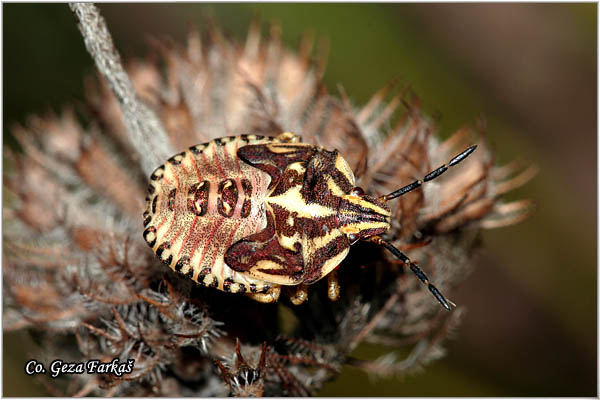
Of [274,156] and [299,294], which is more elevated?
[274,156]

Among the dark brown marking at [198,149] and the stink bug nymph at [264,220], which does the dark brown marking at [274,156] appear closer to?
the stink bug nymph at [264,220]

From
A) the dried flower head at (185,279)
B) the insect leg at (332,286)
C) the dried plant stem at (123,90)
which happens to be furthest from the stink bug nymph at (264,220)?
the dried plant stem at (123,90)

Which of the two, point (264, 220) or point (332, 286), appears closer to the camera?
point (264, 220)

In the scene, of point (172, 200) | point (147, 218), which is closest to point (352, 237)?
point (172, 200)

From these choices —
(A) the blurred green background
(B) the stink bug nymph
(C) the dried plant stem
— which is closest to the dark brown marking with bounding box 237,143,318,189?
(B) the stink bug nymph

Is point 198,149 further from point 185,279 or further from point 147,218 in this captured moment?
point 185,279

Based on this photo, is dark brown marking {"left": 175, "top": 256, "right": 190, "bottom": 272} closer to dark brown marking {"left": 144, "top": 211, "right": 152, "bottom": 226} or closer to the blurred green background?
dark brown marking {"left": 144, "top": 211, "right": 152, "bottom": 226}
